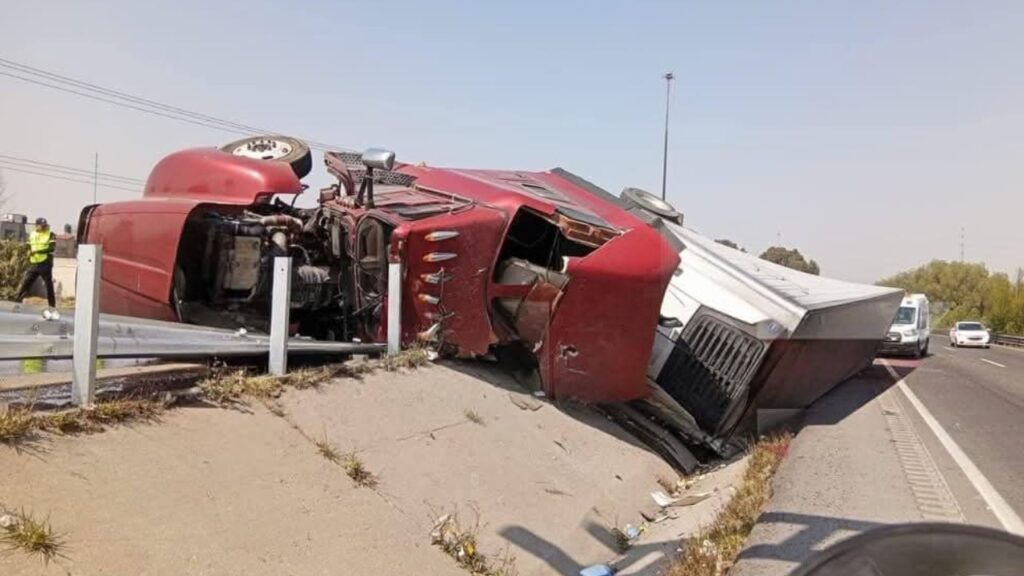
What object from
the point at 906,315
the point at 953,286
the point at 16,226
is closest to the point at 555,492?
the point at 906,315

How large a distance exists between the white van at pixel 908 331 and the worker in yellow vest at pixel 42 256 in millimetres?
19070

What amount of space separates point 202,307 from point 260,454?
309 centimetres

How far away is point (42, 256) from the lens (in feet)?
Answer: 35.3

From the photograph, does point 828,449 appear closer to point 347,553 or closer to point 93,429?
point 347,553

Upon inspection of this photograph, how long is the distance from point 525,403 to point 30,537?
4.37 metres

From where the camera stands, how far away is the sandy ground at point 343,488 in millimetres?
2969

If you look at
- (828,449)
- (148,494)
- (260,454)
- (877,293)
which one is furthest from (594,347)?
(877,293)

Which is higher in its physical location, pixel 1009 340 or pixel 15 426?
pixel 15 426

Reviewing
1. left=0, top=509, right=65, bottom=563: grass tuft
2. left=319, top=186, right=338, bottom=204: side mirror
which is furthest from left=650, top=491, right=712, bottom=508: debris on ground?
left=0, top=509, right=65, bottom=563: grass tuft

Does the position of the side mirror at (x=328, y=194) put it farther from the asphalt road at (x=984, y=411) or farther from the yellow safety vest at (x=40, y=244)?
the asphalt road at (x=984, y=411)

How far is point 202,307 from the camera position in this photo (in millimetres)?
6535

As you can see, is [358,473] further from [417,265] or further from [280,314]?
[417,265]

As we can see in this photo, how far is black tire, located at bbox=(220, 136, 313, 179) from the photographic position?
7.35 metres

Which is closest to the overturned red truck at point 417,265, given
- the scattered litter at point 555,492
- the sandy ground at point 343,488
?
the sandy ground at point 343,488
